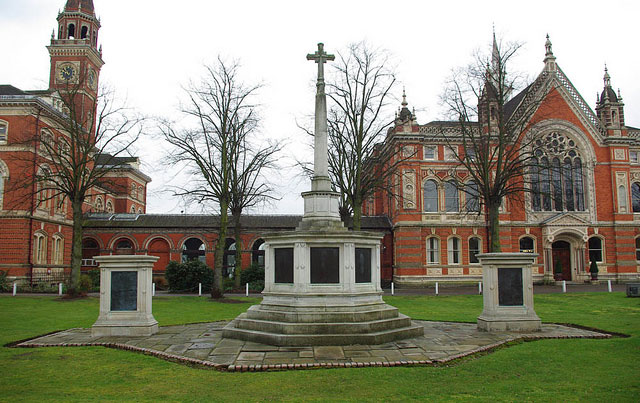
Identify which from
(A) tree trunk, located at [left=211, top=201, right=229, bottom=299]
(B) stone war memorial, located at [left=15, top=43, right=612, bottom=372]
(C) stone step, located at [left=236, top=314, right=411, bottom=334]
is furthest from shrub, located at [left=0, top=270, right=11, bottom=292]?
(C) stone step, located at [left=236, top=314, right=411, bottom=334]

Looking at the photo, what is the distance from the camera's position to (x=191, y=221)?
137 feet

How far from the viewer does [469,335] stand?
12.4m

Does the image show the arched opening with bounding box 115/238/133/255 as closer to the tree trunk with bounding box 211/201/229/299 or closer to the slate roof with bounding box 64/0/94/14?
the tree trunk with bounding box 211/201/229/299

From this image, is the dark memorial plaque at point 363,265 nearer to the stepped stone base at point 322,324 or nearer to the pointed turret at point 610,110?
the stepped stone base at point 322,324

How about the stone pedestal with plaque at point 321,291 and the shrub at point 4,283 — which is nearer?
the stone pedestal with plaque at point 321,291

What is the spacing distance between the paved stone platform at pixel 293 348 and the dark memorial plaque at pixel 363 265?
2004 mm

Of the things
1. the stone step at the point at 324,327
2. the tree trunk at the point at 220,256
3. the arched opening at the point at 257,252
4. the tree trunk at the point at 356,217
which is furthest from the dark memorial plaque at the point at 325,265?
the arched opening at the point at 257,252

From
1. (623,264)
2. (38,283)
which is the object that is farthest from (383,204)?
(38,283)

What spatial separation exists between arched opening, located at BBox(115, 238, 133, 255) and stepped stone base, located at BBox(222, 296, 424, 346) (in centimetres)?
3156

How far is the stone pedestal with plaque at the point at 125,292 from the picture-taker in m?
12.9

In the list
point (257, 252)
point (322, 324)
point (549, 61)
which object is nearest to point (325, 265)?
point (322, 324)

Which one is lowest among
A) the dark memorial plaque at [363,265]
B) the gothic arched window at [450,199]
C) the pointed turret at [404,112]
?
the dark memorial plaque at [363,265]

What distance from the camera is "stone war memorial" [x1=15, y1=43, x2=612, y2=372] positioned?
33.7 feet

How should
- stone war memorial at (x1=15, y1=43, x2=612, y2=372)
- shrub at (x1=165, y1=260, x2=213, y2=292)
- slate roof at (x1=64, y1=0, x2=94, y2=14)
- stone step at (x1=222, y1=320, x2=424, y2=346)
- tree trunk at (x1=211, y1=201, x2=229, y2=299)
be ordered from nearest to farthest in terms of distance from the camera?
1. stone war memorial at (x1=15, y1=43, x2=612, y2=372)
2. stone step at (x1=222, y1=320, x2=424, y2=346)
3. tree trunk at (x1=211, y1=201, x2=229, y2=299)
4. shrub at (x1=165, y1=260, x2=213, y2=292)
5. slate roof at (x1=64, y1=0, x2=94, y2=14)
